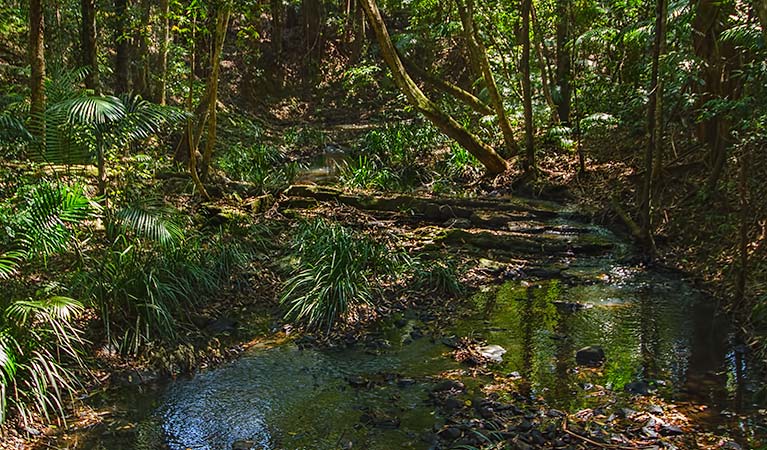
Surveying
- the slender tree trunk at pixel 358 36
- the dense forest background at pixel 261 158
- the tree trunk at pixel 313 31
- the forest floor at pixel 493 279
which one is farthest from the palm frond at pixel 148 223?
the slender tree trunk at pixel 358 36

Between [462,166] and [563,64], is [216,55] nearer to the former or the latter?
[462,166]

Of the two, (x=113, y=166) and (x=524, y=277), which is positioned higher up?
(x=113, y=166)

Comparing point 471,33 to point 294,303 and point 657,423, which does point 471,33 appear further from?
point 657,423

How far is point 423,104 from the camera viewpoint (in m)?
12.3

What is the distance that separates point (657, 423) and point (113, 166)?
9.52 meters

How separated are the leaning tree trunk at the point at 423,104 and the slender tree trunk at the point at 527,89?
2.61 ft

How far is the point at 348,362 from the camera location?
6.24 m

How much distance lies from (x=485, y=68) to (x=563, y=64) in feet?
6.71

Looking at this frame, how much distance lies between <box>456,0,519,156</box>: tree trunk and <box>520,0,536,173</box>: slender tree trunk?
882 millimetres

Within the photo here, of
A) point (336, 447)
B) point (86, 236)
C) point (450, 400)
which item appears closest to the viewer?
point (336, 447)

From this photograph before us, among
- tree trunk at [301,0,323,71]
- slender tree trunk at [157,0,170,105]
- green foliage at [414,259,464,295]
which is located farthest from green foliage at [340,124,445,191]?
tree trunk at [301,0,323,71]

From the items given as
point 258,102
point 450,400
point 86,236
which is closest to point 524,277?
point 450,400

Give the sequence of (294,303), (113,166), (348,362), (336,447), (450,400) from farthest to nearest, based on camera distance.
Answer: (113,166) < (294,303) < (348,362) < (450,400) < (336,447)

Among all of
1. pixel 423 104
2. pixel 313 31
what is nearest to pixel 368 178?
pixel 423 104
